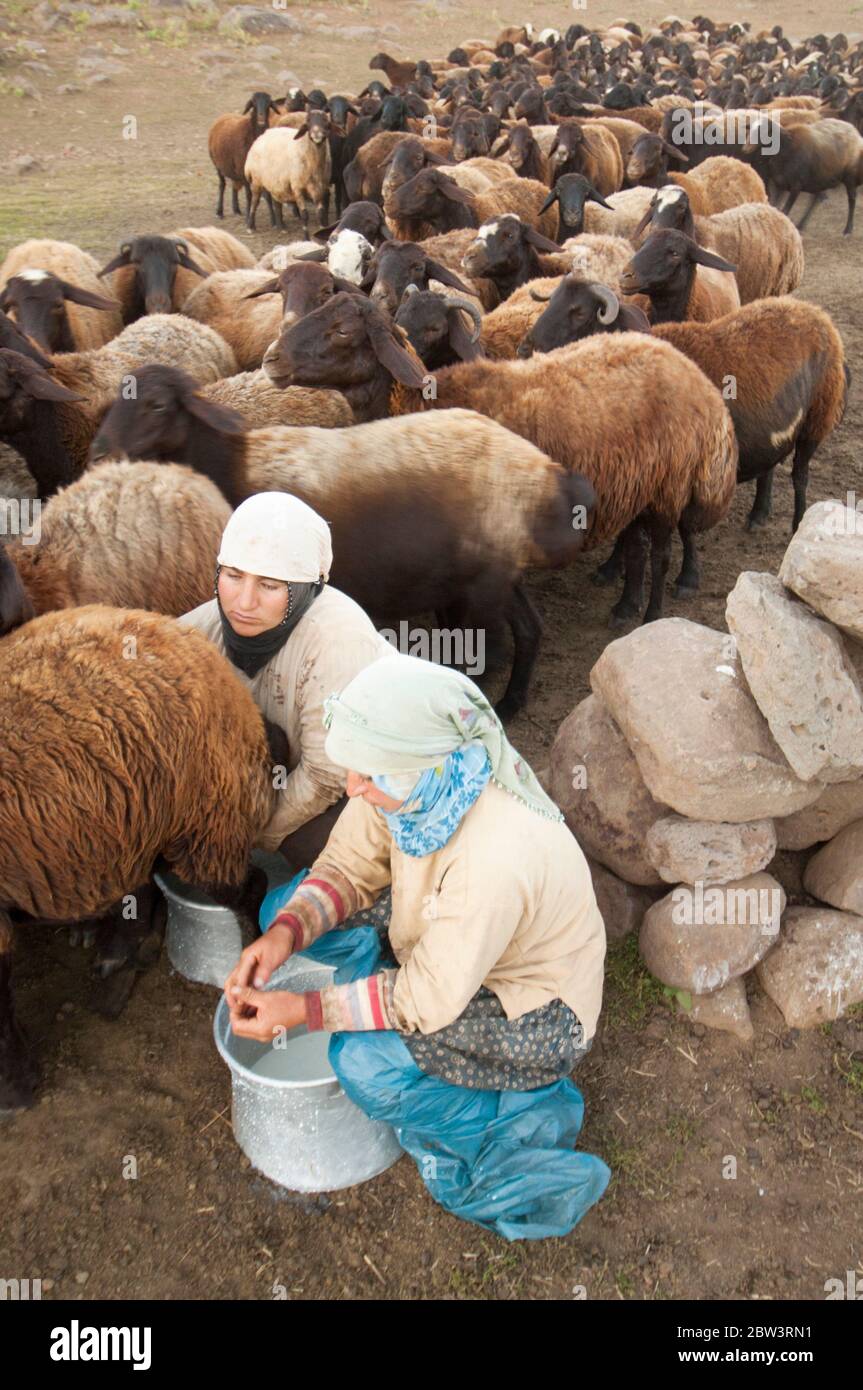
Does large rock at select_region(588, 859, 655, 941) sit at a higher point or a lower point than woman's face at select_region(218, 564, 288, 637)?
lower

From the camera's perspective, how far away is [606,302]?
5.97m

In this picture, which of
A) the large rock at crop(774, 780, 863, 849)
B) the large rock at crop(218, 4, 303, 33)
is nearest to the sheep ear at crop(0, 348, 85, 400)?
the large rock at crop(774, 780, 863, 849)

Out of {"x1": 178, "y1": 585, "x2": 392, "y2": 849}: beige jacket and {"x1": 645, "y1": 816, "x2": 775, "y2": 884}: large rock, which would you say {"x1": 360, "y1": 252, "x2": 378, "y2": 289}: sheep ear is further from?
{"x1": 645, "y1": 816, "x2": 775, "y2": 884}: large rock

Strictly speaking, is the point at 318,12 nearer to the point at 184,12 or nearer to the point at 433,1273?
the point at 184,12

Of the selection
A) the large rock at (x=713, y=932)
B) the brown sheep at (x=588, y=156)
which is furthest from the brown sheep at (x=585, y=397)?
the brown sheep at (x=588, y=156)

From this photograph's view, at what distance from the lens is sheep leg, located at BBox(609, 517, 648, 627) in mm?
5551

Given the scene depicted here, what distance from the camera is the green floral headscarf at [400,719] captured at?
2.28 m

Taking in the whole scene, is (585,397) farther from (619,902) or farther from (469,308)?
(619,902)

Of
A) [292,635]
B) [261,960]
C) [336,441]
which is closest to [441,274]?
[336,441]

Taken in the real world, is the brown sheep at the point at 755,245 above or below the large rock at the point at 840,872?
above

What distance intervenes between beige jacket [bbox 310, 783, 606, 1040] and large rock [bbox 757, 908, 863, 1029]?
37.4 inches

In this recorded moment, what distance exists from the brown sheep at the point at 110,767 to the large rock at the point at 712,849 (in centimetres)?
130

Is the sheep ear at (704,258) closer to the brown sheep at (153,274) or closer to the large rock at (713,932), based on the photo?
the brown sheep at (153,274)

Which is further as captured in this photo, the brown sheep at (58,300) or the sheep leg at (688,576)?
the brown sheep at (58,300)
